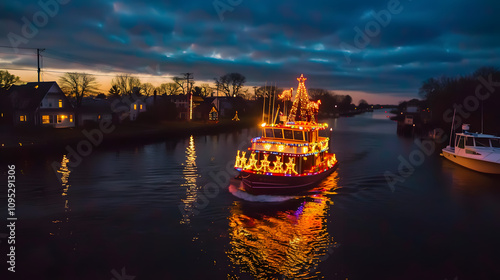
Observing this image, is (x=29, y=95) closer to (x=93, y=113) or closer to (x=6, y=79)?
(x=93, y=113)

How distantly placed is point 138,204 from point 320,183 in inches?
585

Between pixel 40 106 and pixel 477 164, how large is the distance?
209 ft

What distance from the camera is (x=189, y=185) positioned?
26.8m

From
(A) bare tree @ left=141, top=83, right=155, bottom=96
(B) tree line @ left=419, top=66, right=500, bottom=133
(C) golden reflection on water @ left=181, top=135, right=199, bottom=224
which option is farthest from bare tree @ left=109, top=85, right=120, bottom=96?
(B) tree line @ left=419, top=66, right=500, bottom=133

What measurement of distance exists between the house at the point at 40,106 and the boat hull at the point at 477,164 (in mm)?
60896

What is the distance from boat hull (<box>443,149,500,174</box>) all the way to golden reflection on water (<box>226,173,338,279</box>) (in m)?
21.1

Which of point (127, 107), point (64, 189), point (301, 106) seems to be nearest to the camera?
point (64, 189)

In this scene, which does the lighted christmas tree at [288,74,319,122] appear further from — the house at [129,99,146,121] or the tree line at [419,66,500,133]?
the house at [129,99,146,121]

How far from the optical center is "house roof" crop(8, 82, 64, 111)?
55.6 m

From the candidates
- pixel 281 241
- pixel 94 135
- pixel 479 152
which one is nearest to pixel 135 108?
pixel 94 135

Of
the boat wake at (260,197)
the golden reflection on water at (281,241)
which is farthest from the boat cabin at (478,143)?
the boat wake at (260,197)

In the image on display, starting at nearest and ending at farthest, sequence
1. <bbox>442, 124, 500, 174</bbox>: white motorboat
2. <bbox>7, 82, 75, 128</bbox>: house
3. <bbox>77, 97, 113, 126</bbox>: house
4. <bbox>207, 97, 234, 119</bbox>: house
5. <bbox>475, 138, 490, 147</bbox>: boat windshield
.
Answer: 1. <bbox>442, 124, 500, 174</bbox>: white motorboat
2. <bbox>475, 138, 490, 147</bbox>: boat windshield
3. <bbox>7, 82, 75, 128</bbox>: house
4. <bbox>77, 97, 113, 126</bbox>: house
5. <bbox>207, 97, 234, 119</bbox>: house

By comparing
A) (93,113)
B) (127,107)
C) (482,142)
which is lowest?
(482,142)

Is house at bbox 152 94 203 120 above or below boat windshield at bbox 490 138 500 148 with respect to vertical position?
above
